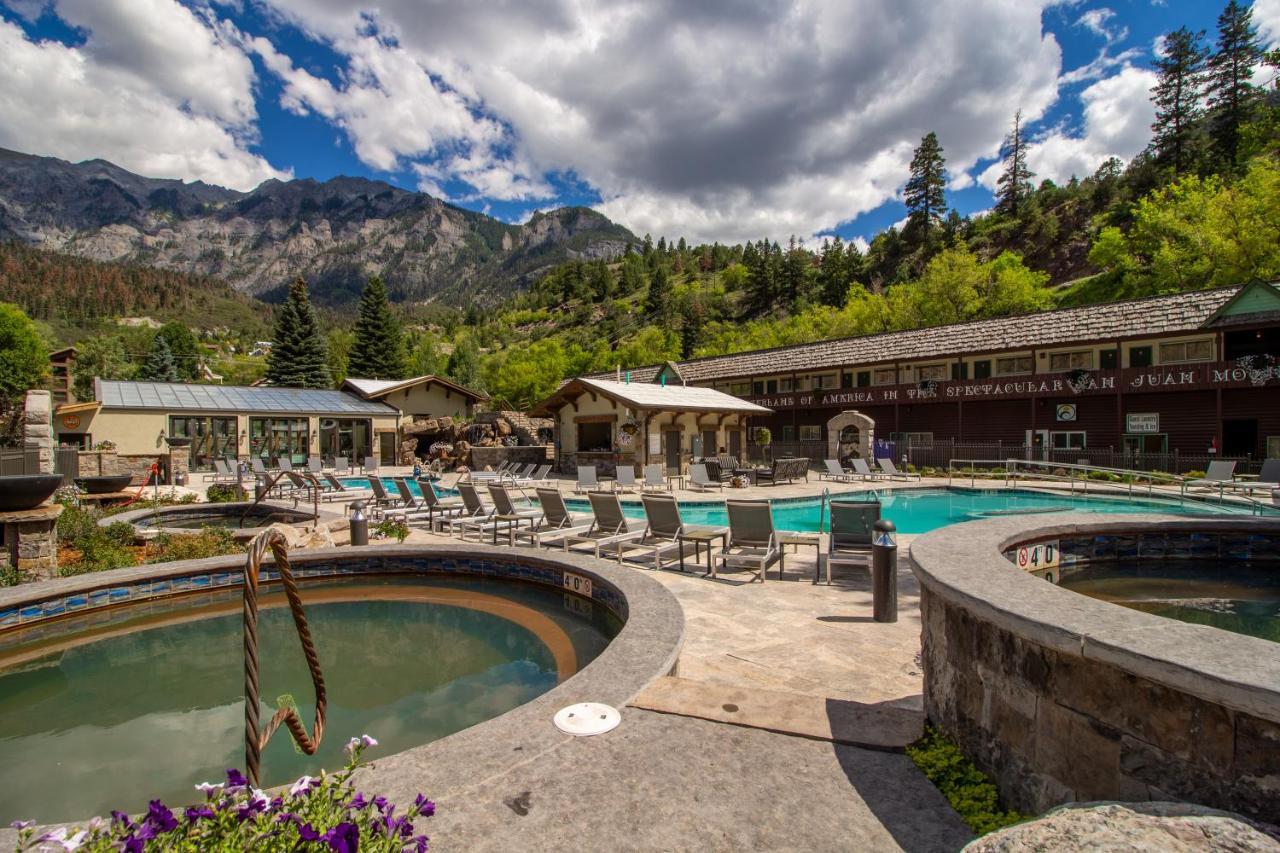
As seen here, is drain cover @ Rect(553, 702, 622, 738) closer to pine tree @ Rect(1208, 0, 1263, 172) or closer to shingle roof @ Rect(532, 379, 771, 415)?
shingle roof @ Rect(532, 379, 771, 415)

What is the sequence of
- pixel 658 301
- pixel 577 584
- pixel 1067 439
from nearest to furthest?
pixel 577 584 → pixel 1067 439 → pixel 658 301

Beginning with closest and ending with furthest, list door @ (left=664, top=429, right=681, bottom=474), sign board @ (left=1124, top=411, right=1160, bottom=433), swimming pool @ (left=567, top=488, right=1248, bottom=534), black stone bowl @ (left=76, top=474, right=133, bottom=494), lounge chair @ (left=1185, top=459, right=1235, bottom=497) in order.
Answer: black stone bowl @ (left=76, top=474, right=133, bottom=494) < swimming pool @ (left=567, top=488, right=1248, bottom=534) < lounge chair @ (left=1185, top=459, right=1235, bottom=497) < door @ (left=664, top=429, right=681, bottom=474) < sign board @ (left=1124, top=411, right=1160, bottom=433)

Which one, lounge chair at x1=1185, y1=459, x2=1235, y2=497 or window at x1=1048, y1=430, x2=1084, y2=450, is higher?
window at x1=1048, y1=430, x2=1084, y2=450

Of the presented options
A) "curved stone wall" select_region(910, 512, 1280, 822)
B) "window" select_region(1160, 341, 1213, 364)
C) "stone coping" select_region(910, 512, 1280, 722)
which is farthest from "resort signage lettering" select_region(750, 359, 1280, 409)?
"curved stone wall" select_region(910, 512, 1280, 822)

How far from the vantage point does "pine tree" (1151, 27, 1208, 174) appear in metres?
53.9

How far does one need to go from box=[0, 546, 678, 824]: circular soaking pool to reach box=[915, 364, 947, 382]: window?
28.4 m

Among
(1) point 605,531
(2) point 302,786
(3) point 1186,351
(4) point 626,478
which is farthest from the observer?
(3) point 1186,351

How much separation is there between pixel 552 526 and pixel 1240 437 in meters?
27.6

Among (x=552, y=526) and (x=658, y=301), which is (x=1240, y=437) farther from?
(x=658, y=301)

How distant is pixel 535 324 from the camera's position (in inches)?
4845

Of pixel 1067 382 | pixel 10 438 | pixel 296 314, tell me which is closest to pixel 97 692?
pixel 1067 382

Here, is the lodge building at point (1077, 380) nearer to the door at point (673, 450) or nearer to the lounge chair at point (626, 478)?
the door at point (673, 450)

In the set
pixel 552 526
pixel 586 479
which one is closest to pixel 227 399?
pixel 586 479

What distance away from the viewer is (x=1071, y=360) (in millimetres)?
27406
